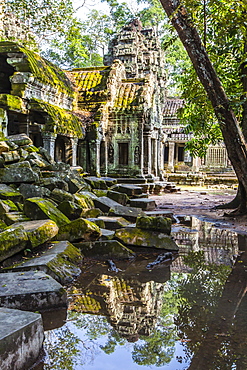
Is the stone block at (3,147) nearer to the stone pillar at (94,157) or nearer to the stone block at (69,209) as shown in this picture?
the stone block at (69,209)

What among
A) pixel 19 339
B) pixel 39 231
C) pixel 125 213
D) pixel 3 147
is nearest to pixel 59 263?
pixel 39 231

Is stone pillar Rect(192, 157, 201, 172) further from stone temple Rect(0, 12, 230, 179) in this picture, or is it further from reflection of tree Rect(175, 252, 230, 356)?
reflection of tree Rect(175, 252, 230, 356)

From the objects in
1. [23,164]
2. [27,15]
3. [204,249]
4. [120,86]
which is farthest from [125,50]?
[204,249]

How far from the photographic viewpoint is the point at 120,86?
692 inches

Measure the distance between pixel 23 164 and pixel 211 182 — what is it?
1991 centimetres

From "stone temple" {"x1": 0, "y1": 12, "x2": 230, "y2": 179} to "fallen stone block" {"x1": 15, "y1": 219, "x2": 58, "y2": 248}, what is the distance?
494 cm

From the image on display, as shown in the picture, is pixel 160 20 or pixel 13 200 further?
pixel 160 20

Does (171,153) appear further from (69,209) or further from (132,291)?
(132,291)

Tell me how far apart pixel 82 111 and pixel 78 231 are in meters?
11.9

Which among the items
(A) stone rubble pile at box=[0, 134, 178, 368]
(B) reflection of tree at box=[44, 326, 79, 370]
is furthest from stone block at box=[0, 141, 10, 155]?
(B) reflection of tree at box=[44, 326, 79, 370]

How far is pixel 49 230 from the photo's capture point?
14.5ft

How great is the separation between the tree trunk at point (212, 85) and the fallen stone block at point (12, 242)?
5.38 metres

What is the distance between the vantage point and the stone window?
16.8m

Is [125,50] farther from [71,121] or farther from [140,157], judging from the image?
[71,121]
